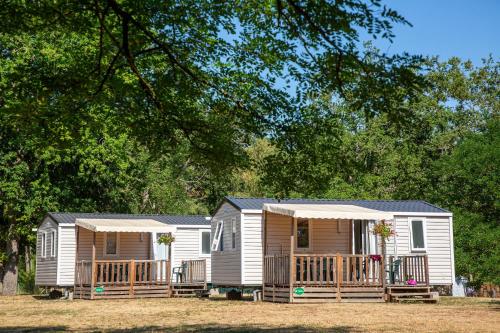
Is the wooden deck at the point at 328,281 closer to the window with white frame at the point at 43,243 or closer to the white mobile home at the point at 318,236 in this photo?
the white mobile home at the point at 318,236

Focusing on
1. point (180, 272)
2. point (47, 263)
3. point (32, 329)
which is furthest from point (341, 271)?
point (47, 263)

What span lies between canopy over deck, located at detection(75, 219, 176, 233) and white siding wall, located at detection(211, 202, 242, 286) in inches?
74.2

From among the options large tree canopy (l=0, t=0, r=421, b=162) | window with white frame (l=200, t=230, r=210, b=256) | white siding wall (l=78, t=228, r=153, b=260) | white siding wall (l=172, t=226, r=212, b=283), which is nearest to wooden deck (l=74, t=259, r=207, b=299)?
white siding wall (l=78, t=228, r=153, b=260)

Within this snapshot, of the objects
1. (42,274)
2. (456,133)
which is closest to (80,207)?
(42,274)

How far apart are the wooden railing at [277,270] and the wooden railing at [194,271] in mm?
5766

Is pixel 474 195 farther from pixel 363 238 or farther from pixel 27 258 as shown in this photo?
pixel 27 258

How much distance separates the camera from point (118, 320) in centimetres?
1501

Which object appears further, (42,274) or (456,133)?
(456,133)

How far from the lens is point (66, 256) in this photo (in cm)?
2908

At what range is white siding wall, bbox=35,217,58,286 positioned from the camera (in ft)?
96.7

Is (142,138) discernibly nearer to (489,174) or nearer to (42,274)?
(42,274)

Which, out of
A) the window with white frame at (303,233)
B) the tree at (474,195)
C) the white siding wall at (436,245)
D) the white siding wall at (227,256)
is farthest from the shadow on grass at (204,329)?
the tree at (474,195)

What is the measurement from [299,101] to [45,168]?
2453 cm

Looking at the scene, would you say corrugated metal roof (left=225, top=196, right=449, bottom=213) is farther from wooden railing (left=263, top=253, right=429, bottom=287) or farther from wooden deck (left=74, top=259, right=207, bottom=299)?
wooden deck (left=74, top=259, right=207, bottom=299)
